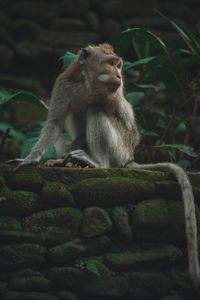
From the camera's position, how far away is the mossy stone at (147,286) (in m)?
5.74

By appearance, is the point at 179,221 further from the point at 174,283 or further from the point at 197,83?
the point at 197,83

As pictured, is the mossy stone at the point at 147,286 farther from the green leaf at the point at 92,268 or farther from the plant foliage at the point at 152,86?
the plant foliage at the point at 152,86

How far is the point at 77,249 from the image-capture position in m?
5.84

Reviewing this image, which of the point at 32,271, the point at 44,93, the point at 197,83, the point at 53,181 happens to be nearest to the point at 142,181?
the point at 53,181

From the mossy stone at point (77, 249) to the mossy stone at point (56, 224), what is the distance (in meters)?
0.07

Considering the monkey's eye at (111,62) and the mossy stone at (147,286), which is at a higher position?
the monkey's eye at (111,62)

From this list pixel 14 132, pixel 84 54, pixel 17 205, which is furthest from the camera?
pixel 14 132

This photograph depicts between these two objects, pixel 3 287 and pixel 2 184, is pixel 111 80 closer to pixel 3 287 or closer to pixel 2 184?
pixel 2 184

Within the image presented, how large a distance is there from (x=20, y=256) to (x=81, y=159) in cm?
135

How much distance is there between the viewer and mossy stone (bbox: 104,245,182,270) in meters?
5.85

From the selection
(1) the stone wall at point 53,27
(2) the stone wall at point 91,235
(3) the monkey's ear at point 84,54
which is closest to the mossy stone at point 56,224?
(2) the stone wall at point 91,235

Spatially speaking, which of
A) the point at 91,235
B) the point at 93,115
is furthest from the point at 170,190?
the point at 93,115

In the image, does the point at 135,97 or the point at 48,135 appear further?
the point at 135,97

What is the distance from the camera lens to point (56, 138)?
7227 millimetres
